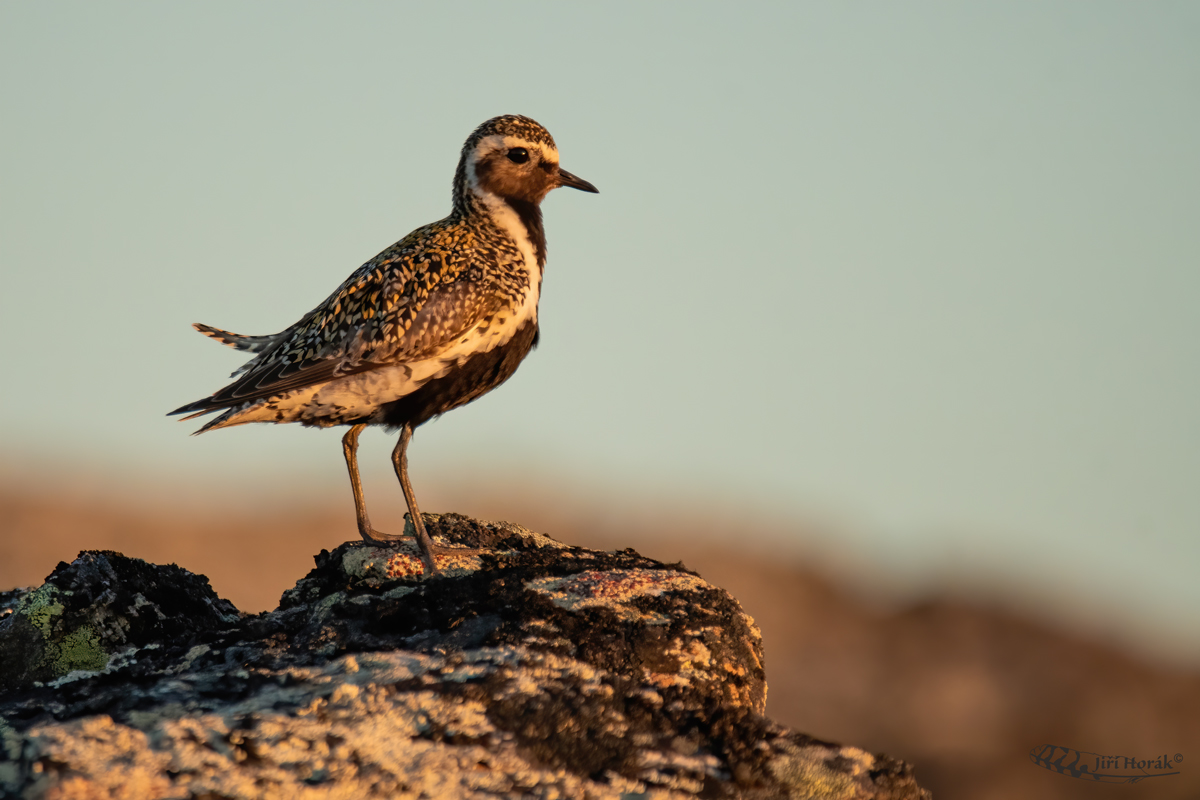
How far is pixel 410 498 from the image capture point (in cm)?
841

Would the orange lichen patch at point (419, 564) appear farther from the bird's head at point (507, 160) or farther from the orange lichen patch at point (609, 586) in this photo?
the bird's head at point (507, 160)

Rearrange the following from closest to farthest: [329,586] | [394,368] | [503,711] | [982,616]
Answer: [503,711] < [329,586] < [394,368] < [982,616]

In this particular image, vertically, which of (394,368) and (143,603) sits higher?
(394,368)

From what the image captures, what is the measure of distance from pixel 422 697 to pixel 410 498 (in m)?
3.80

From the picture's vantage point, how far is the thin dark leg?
24.2 feet

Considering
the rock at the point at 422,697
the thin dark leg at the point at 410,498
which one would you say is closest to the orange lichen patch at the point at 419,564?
the thin dark leg at the point at 410,498

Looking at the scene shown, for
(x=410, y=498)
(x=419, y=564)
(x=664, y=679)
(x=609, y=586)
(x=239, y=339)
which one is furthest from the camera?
(x=239, y=339)

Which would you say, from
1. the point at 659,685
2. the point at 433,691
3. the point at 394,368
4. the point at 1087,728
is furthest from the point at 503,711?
the point at 1087,728

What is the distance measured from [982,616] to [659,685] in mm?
34484

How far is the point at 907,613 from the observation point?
38.8 m

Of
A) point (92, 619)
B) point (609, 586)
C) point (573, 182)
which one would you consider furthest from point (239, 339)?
point (609, 586)

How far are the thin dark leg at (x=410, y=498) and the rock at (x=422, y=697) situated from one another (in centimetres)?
72

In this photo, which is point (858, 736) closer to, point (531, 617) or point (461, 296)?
point (461, 296)

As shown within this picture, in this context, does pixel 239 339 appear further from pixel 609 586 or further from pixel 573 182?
pixel 609 586
